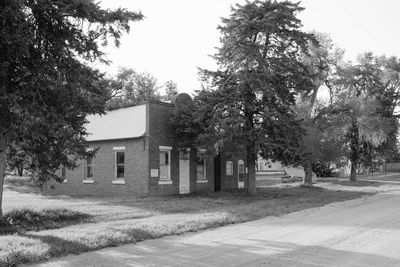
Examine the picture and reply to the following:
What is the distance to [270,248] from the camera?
9234 millimetres

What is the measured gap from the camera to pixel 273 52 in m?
24.1

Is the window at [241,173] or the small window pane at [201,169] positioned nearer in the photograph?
the small window pane at [201,169]

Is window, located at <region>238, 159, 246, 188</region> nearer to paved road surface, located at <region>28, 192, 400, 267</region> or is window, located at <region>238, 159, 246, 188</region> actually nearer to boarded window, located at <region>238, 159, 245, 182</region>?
boarded window, located at <region>238, 159, 245, 182</region>

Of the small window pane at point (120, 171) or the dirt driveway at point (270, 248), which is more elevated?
the small window pane at point (120, 171)

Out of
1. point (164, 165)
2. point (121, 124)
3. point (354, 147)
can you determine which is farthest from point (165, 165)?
point (354, 147)

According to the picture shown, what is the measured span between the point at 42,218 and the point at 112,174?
11.8 m

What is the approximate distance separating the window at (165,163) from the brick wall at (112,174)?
4.48 ft

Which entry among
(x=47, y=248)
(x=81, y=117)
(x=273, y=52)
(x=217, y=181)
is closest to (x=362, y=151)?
(x=217, y=181)

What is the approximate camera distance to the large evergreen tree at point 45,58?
8.92m

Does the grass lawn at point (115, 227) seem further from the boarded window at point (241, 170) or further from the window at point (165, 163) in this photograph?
the boarded window at point (241, 170)

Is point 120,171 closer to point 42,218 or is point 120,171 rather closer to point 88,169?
point 88,169

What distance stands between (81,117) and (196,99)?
1150 cm

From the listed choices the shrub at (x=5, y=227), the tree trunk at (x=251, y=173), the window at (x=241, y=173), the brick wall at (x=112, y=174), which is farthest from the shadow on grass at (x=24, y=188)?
the shrub at (x=5, y=227)

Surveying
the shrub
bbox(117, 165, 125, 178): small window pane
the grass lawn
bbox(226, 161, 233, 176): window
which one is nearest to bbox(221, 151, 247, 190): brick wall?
bbox(226, 161, 233, 176): window
